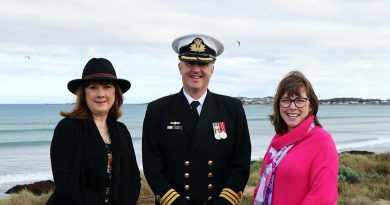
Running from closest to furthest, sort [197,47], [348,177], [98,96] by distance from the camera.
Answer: [98,96] < [197,47] < [348,177]

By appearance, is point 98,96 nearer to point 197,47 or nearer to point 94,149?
point 94,149

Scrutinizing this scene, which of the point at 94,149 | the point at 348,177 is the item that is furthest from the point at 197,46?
the point at 348,177

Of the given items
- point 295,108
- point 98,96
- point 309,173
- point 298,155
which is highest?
point 98,96

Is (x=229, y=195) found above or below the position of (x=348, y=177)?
above

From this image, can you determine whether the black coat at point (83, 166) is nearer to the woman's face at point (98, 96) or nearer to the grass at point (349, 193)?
the woman's face at point (98, 96)

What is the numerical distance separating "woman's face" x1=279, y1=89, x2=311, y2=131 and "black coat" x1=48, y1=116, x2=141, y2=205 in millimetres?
1187

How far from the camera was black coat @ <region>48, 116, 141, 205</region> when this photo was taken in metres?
3.54

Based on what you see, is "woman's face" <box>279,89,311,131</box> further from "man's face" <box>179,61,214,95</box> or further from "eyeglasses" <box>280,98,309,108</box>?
"man's face" <box>179,61,214,95</box>

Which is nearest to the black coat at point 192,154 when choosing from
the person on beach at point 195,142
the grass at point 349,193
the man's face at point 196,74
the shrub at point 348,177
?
the person on beach at point 195,142

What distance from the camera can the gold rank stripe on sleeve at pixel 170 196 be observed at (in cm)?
386

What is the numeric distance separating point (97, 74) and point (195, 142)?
884mm

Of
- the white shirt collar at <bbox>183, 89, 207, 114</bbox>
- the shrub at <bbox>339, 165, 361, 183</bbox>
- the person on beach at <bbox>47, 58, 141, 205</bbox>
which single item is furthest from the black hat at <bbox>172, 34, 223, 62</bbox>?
the shrub at <bbox>339, 165, 361, 183</bbox>

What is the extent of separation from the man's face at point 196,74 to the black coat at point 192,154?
0.57 ft

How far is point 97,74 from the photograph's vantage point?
3701mm
